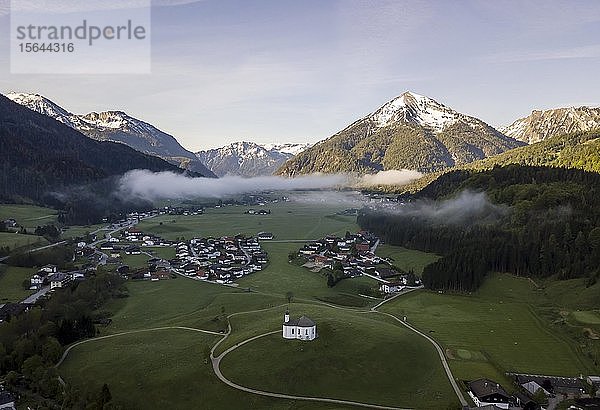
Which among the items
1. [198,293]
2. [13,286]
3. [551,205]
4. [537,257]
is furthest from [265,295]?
[551,205]

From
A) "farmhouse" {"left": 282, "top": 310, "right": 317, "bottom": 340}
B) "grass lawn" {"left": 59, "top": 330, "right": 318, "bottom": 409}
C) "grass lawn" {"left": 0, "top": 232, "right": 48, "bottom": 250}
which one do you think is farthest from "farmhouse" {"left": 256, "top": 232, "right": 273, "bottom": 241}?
"farmhouse" {"left": 282, "top": 310, "right": 317, "bottom": 340}

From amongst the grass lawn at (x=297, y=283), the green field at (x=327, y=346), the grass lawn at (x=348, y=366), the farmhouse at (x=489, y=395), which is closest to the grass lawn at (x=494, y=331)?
the green field at (x=327, y=346)

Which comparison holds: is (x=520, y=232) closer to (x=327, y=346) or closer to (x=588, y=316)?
(x=588, y=316)

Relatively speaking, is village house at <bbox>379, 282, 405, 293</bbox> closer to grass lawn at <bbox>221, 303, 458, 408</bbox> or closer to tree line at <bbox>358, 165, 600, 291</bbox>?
tree line at <bbox>358, 165, 600, 291</bbox>

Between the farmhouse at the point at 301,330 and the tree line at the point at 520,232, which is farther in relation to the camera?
the tree line at the point at 520,232

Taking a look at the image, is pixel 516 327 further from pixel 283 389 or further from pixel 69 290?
pixel 69 290

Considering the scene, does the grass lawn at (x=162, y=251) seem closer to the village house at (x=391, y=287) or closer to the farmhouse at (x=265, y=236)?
the farmhouse at (x=265, y=236)
